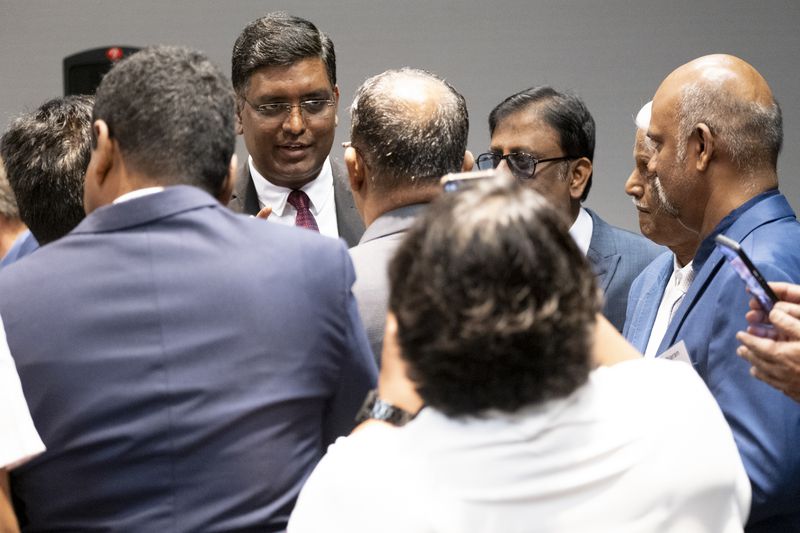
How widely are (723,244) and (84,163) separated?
125cm

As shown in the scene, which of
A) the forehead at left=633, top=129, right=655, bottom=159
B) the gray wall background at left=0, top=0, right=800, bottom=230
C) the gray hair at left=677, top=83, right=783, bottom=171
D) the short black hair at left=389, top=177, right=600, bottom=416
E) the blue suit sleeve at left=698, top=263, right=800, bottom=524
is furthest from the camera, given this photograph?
the gray wall background at left=0, top=0, right=800, bottom=230

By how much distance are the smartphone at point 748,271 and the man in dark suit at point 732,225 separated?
23 centimetres

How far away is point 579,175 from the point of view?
3529 millimetres

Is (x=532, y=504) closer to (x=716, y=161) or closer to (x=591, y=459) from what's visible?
(x=591, y=459)

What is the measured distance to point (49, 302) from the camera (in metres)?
1.57

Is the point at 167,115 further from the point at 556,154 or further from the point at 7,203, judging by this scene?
the point at 556,154

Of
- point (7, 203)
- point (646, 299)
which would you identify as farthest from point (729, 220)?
point (7, 203)

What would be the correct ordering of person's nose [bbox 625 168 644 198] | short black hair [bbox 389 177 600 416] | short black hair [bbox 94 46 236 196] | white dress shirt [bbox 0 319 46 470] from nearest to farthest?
short black hair [bbox 389 177 600 416], white dress shirt [bbox 0 319 46 470], short black hair [bbox 94 46 236 196], person's nose [bbox 625 168 644 198]

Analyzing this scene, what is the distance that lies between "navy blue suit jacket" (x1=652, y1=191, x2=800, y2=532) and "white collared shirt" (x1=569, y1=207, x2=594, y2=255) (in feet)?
3.24

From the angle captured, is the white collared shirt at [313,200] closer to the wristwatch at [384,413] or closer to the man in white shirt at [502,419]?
the wristwatch at [384,413]

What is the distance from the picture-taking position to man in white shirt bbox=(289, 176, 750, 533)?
3.96ft

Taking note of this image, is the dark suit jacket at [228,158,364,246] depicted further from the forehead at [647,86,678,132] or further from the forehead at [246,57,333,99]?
the forehead at [647,86,678,132]

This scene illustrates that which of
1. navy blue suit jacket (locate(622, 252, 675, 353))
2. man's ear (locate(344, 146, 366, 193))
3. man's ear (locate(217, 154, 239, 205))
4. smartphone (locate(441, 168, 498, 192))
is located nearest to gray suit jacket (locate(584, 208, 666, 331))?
navy blue suit jacket (locate(622, 252, 675, 353))

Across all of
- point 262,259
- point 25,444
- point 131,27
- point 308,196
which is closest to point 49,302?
point 25,444
